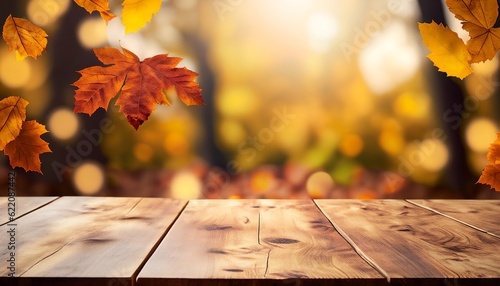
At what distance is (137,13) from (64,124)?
14.2 inches

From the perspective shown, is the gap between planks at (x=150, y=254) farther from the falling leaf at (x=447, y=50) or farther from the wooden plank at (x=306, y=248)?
the falling leaf at (x=447, y=50)

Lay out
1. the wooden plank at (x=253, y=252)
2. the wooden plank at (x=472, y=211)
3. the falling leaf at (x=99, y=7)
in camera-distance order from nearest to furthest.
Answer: the wooden plank at (x=253, y=252), the wooden plank at (x=472, y=211), the falling leaf at (x=99, y=7)

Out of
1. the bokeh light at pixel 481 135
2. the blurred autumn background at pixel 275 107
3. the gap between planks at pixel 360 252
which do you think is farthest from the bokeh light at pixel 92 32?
the bokeh light at pixel 481 135

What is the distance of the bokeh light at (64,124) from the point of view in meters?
1.33

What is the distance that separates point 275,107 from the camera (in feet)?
4.35

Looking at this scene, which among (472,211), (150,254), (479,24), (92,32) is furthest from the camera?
(92,32)

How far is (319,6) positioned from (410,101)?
1.17ft

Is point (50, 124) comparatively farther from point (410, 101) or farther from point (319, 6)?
point (410, 101)

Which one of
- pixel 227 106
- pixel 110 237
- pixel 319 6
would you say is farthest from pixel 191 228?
pixel 319 6

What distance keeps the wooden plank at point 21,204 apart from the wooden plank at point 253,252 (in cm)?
36

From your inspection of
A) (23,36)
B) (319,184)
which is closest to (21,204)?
(23,36)

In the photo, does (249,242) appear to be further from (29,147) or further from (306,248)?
(29,147)

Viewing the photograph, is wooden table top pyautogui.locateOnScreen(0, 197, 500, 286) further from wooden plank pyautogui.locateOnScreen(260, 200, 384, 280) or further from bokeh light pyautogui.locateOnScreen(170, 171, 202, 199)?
bokeh light pyautogui.locateOnScreen(170, 171, 202, 199)

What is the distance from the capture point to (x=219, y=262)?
712 mm
